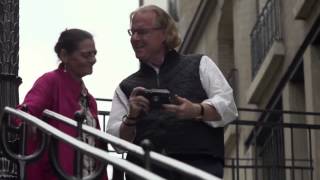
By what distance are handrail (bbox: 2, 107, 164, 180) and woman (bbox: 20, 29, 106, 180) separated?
13.7 inches

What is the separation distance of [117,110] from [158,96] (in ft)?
1.84

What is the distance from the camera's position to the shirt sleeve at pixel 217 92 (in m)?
7.32

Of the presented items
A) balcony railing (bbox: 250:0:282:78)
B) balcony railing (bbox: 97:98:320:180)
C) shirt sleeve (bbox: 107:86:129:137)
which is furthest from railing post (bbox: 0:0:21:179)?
balcony railing (bbox: 250:0:282:78)

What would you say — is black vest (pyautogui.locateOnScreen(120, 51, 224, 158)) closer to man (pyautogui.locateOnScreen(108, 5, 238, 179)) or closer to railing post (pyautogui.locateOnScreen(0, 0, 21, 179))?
man (pyautogui.locateOnScreen(108, 5, 238, 179))

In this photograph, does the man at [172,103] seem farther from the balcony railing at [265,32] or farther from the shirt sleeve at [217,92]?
the balcony railing at [265,32]

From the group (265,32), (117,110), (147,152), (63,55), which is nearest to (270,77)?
(265,32)

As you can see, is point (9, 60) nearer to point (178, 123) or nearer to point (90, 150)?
point (178, 123)

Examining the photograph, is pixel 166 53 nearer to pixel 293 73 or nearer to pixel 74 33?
pixel 74 33

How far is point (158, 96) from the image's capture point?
23.6 feet

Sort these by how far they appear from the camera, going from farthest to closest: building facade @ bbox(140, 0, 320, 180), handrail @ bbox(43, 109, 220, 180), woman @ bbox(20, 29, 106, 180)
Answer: building facade @ bbox(140, 0, 320, 180) → woman @ bbox(20, 29, 106, 180) → handrail @ bbox(43, 109, 220, 180)

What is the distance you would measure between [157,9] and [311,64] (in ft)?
25.4

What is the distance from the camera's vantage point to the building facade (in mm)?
14727

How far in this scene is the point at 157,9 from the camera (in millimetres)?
7637

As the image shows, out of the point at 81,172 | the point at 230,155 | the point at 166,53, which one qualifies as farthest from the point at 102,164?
the point at 230,155
